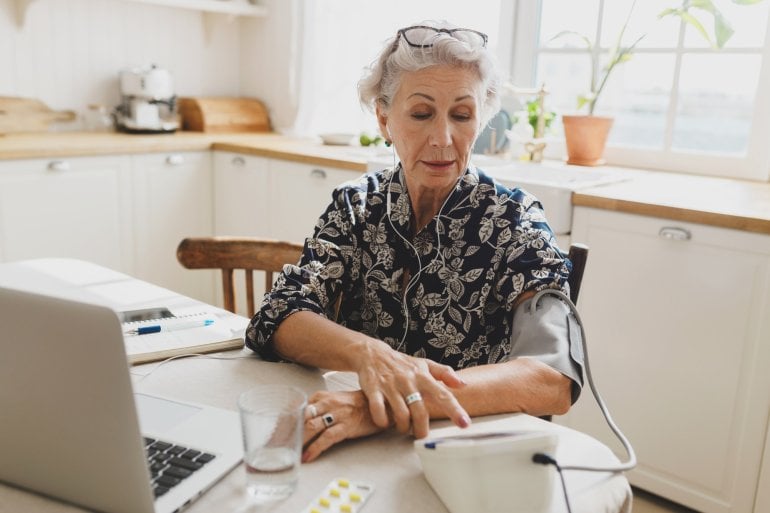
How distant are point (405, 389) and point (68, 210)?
7.45 ft

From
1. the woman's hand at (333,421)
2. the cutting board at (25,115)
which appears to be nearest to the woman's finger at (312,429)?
the woman's hand at (333,421)

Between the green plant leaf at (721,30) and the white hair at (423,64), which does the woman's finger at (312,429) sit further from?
the green plant leaf at (721,30)

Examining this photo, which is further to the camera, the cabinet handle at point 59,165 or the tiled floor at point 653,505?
the cabinet handle at point 59,165

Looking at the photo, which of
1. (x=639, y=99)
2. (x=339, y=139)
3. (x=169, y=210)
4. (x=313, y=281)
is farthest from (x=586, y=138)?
(x=169, y=210)

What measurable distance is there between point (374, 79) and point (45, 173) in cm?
183

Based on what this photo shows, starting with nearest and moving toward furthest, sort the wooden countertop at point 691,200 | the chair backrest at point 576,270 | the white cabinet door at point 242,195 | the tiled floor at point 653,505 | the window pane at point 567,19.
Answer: the chair backrest at point 576,270, the wooden countertop at point 691,200, the tiled floor at point 653,505, the window pane at point 567,19, the white cabinet door at point 242,195

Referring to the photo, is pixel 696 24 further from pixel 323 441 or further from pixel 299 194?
pixel 323 441

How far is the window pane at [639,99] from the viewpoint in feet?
8.73

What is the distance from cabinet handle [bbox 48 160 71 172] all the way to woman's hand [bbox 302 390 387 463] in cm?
215

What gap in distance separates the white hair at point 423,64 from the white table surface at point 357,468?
0.60 metres

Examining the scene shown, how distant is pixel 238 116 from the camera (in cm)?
361

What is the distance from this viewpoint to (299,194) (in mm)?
2934

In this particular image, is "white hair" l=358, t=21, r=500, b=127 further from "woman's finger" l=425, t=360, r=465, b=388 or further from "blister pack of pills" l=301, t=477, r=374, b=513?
"blister pack of pills" l=301, t=477, r=374, b=513

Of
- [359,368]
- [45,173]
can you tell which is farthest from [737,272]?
[45,173]
